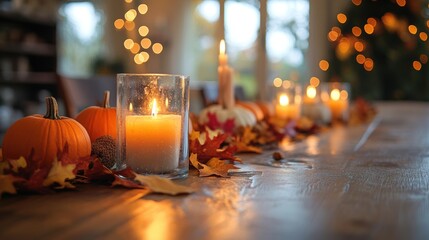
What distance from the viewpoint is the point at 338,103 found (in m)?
2.20

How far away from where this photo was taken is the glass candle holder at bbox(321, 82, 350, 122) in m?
2.16

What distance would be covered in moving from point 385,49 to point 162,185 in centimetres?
537

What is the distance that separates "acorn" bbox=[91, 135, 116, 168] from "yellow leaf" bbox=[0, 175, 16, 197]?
176 mm

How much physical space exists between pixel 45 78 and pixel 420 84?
154 inches

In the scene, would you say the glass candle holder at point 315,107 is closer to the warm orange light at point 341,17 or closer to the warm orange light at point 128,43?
the warm orange light at point 341,17

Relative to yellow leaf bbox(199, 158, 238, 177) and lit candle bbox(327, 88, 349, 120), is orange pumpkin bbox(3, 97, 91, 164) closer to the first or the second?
yellow leaf bbox(199, 158, 238, 177)

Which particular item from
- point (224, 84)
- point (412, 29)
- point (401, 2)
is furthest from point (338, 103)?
point (412, 29)

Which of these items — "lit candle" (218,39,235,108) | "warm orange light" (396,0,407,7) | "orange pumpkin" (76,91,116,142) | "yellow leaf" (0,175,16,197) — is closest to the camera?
"yellow leaf" (0,175,16,197)

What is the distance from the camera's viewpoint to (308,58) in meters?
6.23

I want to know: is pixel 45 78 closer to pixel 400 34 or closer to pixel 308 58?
pixel 308 58

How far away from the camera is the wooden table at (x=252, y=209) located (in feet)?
1.53

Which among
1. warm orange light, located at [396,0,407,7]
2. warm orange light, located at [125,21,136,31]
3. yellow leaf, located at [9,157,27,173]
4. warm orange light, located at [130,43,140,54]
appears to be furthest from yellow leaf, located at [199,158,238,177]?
warm orange light, located at [125,21,136,31]

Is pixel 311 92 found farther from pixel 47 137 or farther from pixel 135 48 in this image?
pixel 135 48

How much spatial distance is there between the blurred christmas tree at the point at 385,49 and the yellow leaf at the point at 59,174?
5285 millimetres
